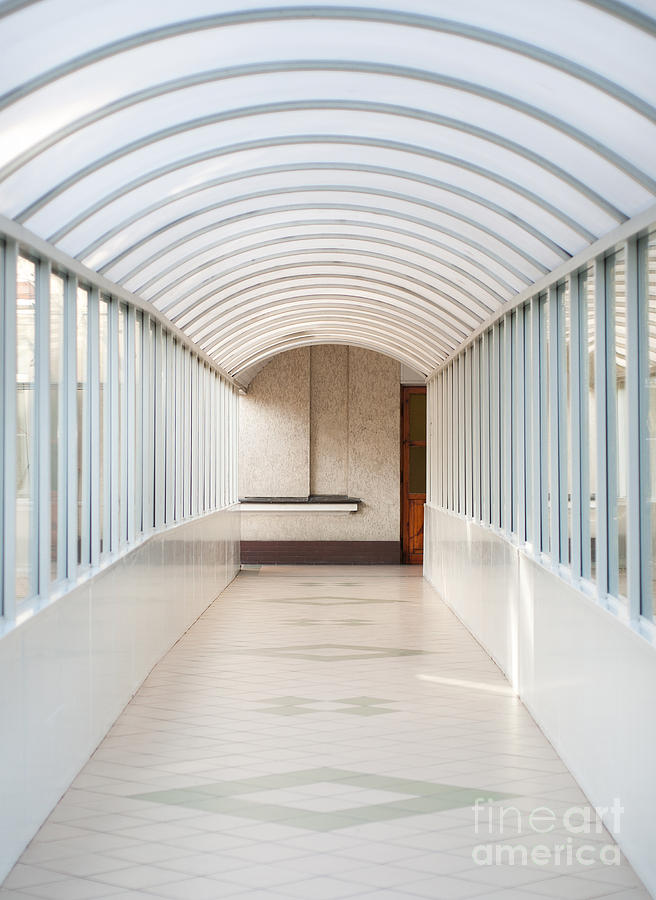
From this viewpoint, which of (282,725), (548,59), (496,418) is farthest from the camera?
(496,418)

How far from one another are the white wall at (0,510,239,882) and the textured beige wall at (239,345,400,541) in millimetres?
10338

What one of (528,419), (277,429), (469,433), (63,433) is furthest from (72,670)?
(277,429)

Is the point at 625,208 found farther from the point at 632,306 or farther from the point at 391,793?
the point at 391,793

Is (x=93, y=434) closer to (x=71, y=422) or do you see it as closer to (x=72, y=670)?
(x=71, y=422)

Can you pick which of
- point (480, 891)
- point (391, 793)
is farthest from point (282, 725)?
point (480, 891)

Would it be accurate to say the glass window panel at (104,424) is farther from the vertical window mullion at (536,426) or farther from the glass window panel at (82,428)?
the vertical window mullion at (536,426)

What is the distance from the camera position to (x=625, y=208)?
18.5 feet

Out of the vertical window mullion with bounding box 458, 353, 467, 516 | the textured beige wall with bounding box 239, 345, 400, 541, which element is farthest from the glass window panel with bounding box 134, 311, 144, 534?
the textured beige wall with bounding box 239, 345, 400, 541

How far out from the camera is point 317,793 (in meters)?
6.05

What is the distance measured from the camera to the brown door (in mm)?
22016

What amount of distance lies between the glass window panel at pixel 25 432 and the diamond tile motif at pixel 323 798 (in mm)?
1320

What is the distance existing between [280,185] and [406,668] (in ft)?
13.5

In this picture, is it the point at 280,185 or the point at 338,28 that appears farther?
Answer: the point at 280,185

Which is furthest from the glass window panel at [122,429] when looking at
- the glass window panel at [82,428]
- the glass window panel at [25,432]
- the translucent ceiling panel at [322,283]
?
the glass window panel at [25,432]
